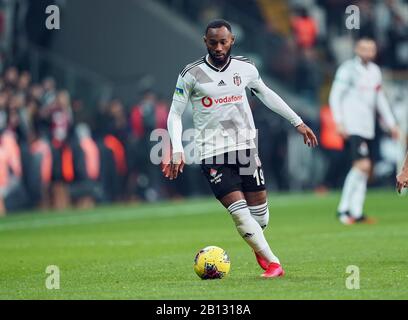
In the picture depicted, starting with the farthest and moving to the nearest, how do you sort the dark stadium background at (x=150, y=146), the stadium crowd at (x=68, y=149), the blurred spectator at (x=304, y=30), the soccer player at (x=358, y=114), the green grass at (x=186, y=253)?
the blurred spectator at (x=304, y=30)
the stadium crowd at (x=68, y=149)
the soccer player at (x=358, y=114)
the dark stadium background at (x=150, y=146)
the green grass at (x=186, y=253)

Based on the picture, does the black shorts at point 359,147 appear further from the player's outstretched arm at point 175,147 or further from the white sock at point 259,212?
the player's outstretched arm at point 175,147

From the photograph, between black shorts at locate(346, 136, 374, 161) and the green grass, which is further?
black shorts at locate(346, 136, 374, 161)

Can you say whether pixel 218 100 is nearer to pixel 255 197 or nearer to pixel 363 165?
pixel 255 197

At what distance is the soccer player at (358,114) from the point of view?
1839 cm

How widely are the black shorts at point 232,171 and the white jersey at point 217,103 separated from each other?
0.24 feet

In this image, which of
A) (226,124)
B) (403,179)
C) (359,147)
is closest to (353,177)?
(359,147)

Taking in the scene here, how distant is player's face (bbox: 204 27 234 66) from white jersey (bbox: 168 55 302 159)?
15cm

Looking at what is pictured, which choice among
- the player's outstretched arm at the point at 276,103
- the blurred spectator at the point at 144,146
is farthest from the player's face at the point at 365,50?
the blurred spectator at the point at 144,146

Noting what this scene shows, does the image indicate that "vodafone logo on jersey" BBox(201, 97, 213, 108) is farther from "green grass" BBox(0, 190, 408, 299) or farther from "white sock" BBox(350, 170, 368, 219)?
"white sock" BBox(350, 170, 368, 219)

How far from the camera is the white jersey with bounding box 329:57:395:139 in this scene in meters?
18.6

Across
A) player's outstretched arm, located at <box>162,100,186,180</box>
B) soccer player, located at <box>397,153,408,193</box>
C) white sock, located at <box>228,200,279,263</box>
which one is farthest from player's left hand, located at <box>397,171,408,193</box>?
player's outstretched arm, located at <box>162,100,186,180</box>

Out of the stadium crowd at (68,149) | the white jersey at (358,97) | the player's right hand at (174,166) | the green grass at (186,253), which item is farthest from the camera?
the stadium crowd at (68,149)

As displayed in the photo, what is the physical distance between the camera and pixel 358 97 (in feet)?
61.8

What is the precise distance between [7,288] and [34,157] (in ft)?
45.4
